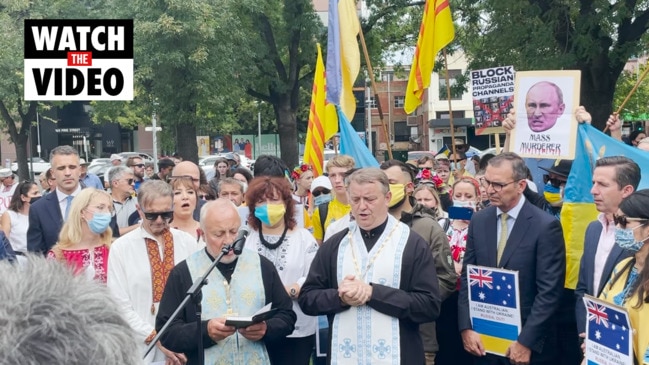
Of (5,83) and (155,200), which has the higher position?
(5,83)

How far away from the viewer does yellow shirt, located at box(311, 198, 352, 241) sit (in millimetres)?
6954

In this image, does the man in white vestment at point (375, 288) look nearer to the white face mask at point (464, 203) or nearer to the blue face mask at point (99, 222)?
the blue face mask at point (99, 222)

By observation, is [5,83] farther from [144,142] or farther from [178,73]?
[144,142]

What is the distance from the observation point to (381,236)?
4965 millimetres

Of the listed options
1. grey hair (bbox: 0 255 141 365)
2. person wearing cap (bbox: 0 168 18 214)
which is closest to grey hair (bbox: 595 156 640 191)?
grey hair (bbox: 0 255 141 365)

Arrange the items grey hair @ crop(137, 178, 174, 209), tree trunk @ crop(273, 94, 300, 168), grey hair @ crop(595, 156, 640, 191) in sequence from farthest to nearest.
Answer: tree trunk @ crop(273, 94, 300, 168) < grey hair @ crop(137, 178, 174, 209) < grey hair @ crop(595, 156, 640, 191)

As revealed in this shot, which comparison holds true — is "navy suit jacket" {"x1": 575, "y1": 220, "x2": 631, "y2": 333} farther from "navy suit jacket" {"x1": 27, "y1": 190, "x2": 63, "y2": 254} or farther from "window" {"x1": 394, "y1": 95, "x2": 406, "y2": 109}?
"window" {"x1": 394, "y1": 95, "x2": 406, "y2": 109}

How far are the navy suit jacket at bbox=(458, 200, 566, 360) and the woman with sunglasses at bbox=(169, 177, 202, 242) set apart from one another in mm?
2293

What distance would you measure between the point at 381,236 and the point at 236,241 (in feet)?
3.37

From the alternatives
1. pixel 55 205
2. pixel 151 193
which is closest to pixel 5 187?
pixel 55 205

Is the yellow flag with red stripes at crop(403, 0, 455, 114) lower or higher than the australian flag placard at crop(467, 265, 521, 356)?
higher

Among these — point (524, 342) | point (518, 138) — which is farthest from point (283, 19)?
point (524, 342)

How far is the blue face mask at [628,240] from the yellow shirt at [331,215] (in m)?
2.85

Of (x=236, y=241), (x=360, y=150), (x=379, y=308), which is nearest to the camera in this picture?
(x=236, y=241)
